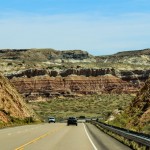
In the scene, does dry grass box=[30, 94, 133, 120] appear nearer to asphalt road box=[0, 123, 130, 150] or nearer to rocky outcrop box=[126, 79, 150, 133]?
rocky outcrop box=[126, 79, 150, 133]

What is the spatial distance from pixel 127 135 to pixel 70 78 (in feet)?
528

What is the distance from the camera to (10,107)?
227ft

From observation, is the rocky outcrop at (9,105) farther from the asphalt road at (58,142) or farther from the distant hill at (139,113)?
the asphalt road at (58,142)

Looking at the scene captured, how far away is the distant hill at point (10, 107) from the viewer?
64.1 m

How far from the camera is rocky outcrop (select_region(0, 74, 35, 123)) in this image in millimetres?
64150

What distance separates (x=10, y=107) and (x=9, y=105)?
13.5 inches

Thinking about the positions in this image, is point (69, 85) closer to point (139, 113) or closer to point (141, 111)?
point (141, 111)

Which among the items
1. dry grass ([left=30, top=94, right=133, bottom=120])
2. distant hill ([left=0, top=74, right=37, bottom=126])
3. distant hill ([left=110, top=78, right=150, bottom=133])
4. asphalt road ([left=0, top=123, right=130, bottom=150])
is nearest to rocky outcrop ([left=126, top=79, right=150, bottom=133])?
distant hill ([left=110, top=78, right=150, bottom=133])

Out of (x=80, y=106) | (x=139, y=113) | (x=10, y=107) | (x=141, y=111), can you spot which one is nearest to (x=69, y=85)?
(x=80, y=106)

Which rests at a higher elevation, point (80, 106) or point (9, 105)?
point (9, 105)

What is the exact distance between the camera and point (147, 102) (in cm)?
4675

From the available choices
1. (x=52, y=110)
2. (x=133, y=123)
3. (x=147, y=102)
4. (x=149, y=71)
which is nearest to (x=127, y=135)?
(x=133, y=123)

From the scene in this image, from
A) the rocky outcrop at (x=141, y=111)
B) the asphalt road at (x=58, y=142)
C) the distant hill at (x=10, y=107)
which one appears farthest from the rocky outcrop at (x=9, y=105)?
the asphalt road at (x=58, y=142)

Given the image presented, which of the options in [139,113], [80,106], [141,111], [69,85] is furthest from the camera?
[69,85]
